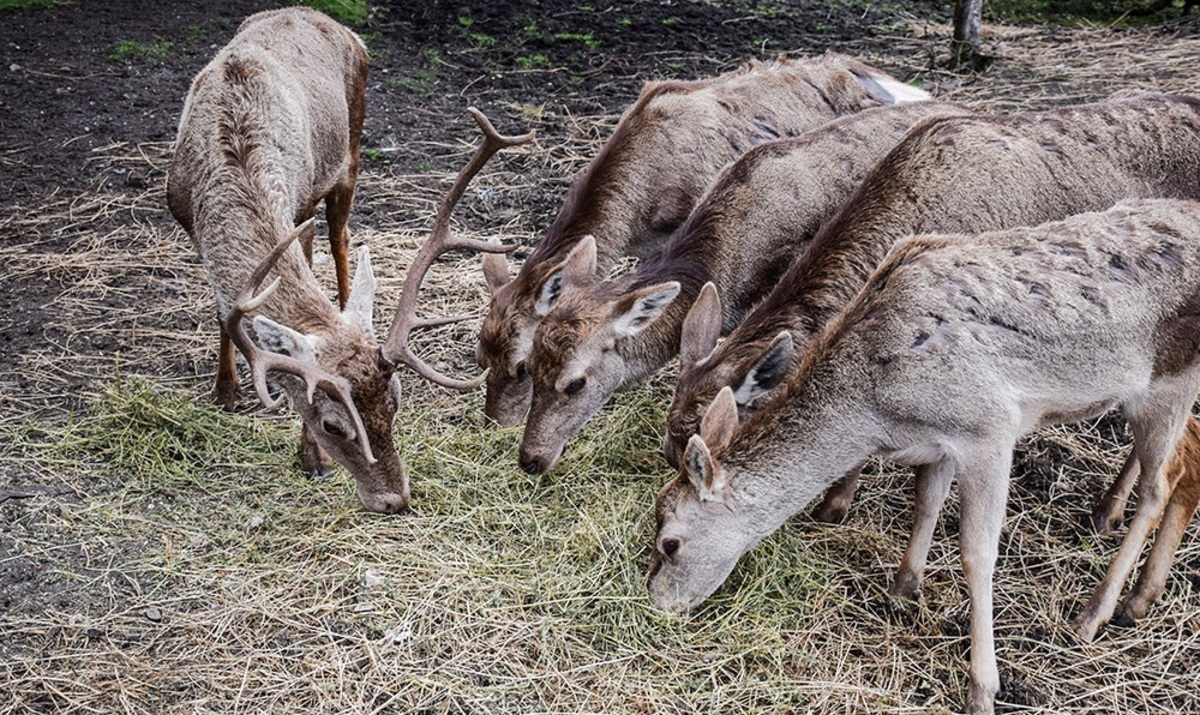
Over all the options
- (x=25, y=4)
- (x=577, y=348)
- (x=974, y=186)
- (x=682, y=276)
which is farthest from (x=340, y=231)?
(x=25, y=4)

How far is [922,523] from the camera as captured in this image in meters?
5.03

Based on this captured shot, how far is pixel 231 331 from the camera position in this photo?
5035 millimetres

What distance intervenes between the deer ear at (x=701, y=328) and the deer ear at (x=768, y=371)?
12.5 inches

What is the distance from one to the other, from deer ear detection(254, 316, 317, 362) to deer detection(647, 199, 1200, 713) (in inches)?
67.9

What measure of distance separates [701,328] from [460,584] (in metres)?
1.60

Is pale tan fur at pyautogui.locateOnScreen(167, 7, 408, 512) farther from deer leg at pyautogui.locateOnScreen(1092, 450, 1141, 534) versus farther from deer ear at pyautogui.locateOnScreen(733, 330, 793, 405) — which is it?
deer leg at pyautogui.locateOnScreen(1092, 450, 1141, 534)

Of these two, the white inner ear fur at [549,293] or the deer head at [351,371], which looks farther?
the white inner ear fur at [549,293]

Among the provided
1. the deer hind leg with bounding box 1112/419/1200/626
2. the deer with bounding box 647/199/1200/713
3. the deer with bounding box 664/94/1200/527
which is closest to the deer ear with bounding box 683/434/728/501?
the deer with bounding box 647/199/1200/713

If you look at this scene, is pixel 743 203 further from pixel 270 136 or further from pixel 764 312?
pixel 270 136

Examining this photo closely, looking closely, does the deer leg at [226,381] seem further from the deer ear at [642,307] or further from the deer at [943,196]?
the deer at [943,196]

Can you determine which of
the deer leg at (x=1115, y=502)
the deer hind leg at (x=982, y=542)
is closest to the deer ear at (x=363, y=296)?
the deer hind leg at (x=982, y=542)

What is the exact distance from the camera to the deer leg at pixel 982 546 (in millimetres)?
4418

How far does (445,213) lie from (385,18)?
7.34 m

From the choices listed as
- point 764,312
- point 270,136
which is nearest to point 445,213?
point 270,136
